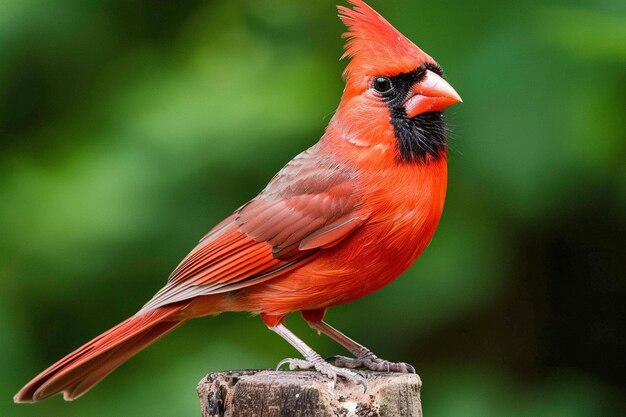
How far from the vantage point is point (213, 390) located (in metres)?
3.35

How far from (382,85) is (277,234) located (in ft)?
1.95

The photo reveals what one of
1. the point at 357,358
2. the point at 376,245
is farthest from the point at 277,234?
the point at 357,358

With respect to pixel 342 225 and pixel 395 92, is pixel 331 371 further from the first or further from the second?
pixel 395 92

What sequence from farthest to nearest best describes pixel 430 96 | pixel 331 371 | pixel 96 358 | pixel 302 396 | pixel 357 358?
1. pixel 357 358
2. pixel 96 358
3. pixel 430 96
4. pixel 331 371
5. pixel 302 396

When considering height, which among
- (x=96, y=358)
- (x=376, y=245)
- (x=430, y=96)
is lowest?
(x=96, y=358)

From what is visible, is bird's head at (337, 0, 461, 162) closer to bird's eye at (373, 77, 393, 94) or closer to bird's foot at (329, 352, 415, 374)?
bird's eye at (373, 77, 393, 94)

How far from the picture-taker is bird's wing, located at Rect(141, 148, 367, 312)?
3732 millimetres

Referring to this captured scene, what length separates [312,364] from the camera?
3.65 m

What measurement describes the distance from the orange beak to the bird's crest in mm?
72

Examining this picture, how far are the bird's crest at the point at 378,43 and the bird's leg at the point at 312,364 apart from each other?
902 millimetres

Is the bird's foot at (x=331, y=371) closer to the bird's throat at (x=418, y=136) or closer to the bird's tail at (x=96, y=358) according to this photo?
the bird's tail at (x=96, y=358)

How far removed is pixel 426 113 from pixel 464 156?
0.49 meters

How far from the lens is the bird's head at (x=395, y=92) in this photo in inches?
148

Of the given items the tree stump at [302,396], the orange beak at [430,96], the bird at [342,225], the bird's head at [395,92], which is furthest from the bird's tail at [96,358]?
the orange beak at [430,96]
